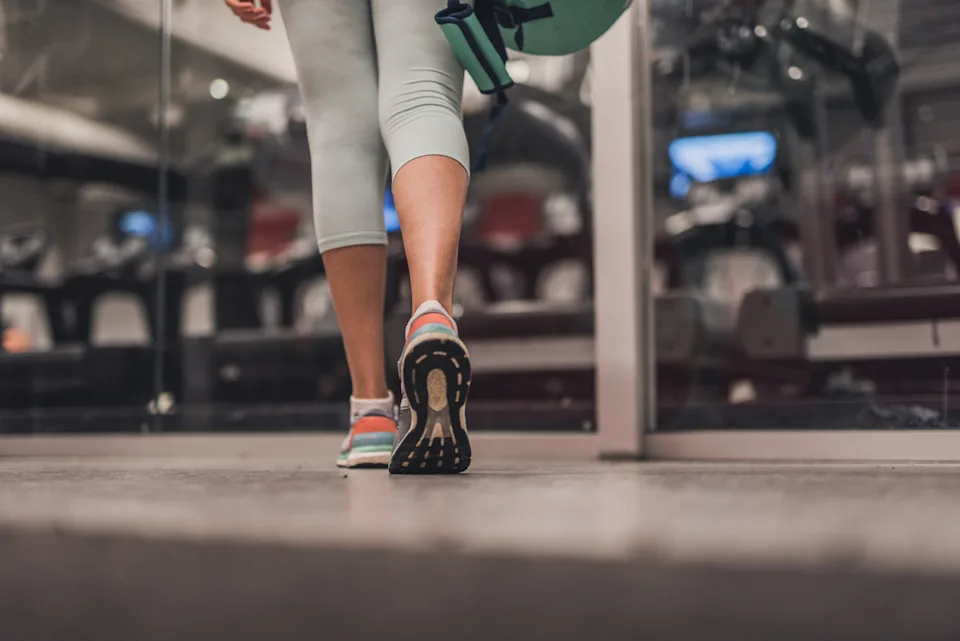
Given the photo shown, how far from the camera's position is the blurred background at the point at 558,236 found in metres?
2.12

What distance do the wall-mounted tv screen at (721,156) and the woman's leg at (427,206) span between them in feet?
5.50

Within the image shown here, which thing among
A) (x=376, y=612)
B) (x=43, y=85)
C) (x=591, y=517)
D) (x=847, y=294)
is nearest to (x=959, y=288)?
(x=847, y=294)

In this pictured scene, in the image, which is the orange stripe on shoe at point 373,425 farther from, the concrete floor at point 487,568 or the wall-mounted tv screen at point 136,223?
the wall-mounted tv screen at point 136,223

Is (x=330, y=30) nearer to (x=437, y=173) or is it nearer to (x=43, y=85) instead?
(x=437, y=173)

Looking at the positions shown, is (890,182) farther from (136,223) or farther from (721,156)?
(136,223)

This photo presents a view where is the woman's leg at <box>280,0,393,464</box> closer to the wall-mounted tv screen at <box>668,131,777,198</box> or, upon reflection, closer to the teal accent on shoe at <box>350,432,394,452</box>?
the teal accent on shoe at <box>350,432,394,452</box>

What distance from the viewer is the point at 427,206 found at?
1033mm

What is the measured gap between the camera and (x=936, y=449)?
5.15ft

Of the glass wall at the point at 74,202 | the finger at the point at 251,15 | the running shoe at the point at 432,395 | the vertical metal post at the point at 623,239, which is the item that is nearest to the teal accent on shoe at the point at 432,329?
the running shoe at the point at 432,395

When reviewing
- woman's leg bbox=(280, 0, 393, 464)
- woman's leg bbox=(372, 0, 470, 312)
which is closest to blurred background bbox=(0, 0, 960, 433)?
woman's leg bbox=(280, 0, 393, 464)

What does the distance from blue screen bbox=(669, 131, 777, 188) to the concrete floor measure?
7.07 ft

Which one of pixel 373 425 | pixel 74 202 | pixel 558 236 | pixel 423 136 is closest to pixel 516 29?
pixel 423 136

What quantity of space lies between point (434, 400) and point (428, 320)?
0.08 m

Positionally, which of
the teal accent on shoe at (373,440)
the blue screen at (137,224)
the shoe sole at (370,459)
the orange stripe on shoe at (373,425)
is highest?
the blue screen at (137,224)
